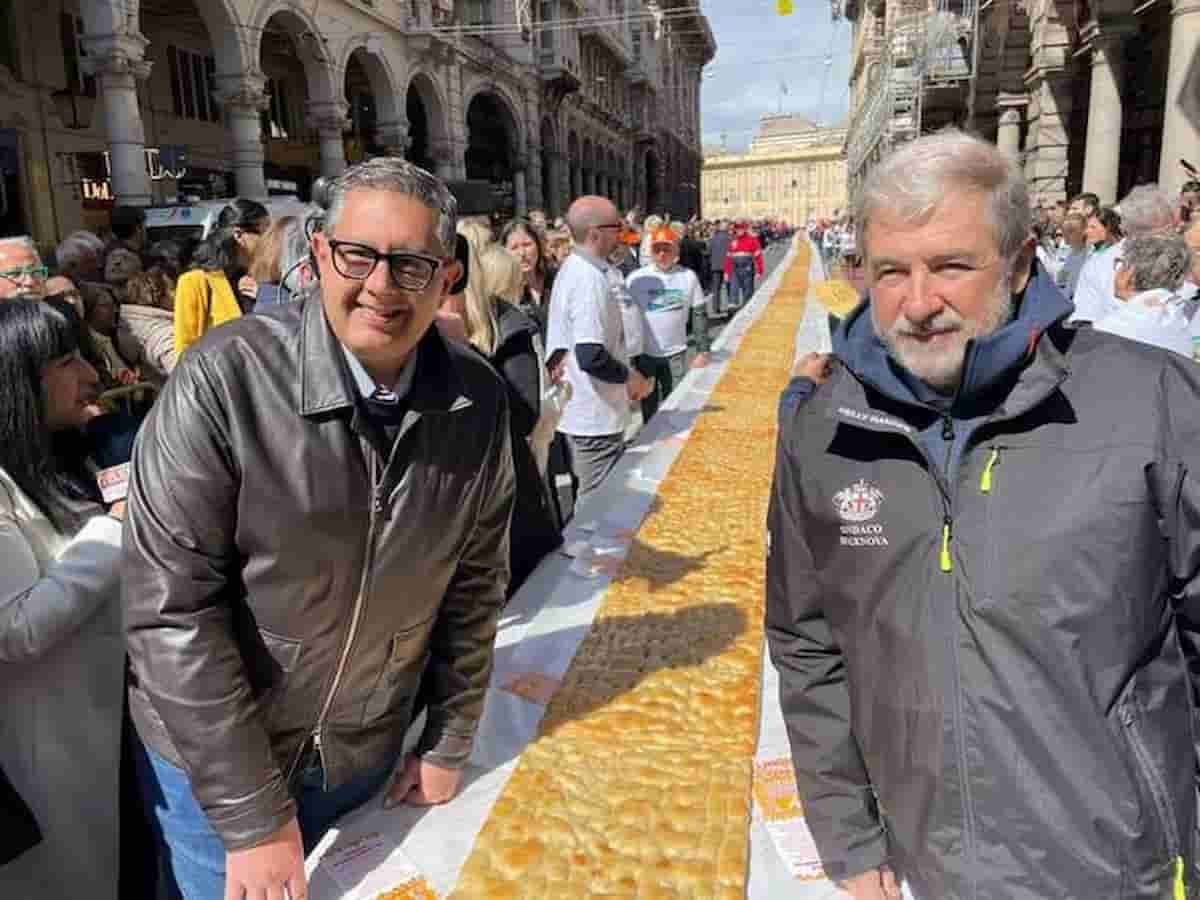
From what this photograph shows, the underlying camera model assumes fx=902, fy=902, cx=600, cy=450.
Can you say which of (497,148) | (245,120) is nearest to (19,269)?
(245,120)

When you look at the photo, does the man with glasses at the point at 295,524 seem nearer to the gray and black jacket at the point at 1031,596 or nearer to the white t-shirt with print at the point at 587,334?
the gray and black jacket at the point at 1031,596

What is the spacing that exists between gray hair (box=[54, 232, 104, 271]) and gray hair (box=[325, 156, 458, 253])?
5388mm

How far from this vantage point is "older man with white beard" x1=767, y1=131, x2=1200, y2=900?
4.26 feet

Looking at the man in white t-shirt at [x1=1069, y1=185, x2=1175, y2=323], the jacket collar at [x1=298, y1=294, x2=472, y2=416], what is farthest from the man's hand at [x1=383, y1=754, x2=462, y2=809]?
the man in white t-shirt at [x1=1069, y1=185, x2=1175, y2=323]

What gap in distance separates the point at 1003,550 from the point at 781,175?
115 metres

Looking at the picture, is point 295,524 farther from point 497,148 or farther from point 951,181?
point 497,148

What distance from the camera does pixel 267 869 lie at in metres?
1.65

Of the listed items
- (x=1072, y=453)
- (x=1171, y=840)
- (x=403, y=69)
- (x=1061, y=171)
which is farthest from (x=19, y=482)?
(x=403, y=69)

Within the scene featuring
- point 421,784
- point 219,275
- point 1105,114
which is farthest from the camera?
point 1105,114

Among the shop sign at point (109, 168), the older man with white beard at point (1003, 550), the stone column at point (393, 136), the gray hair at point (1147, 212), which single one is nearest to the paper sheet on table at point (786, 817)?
the older man with white beard at point (1003, 550)

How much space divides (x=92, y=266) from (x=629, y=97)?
1922 inches

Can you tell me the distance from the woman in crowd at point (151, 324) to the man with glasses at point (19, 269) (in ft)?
2.64

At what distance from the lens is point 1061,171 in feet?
49.9

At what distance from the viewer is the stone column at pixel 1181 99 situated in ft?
29.9
